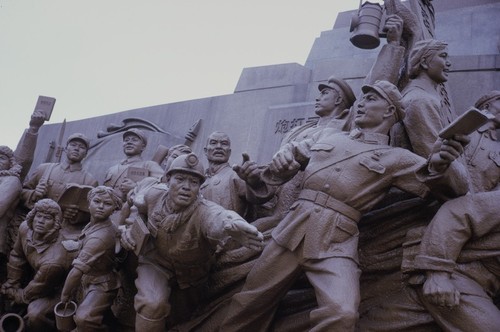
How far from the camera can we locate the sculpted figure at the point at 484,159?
19.3 feet

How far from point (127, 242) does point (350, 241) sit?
6.33 ft

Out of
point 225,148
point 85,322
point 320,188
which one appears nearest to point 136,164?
point 225,148

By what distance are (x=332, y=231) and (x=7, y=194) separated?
5509 mm

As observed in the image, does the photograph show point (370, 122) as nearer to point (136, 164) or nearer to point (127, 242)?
point (127, 242)

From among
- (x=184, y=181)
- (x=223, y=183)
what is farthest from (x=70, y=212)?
(x=184, y=181)

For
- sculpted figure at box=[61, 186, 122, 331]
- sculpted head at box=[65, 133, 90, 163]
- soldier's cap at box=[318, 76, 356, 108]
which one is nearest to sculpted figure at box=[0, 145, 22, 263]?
sculpted head at box=[65, 133, 90, 163]

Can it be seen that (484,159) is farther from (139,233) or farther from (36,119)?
(36,119)

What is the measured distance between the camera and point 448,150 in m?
4.51

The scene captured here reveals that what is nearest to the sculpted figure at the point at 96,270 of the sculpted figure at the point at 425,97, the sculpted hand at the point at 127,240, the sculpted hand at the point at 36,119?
the sculpted hand at the point at 127,240

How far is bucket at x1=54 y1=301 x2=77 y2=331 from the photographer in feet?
20.3

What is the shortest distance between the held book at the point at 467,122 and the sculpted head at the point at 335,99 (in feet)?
7.36

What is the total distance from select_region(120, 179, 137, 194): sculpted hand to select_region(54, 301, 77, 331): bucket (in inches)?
81.6

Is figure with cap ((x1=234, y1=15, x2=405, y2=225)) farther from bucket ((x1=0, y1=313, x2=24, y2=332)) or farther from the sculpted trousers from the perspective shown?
bucket ((x1=0, y1=313, x2=24, y2=332))

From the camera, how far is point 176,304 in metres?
5.86
